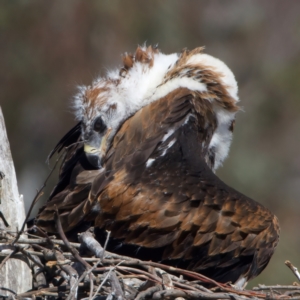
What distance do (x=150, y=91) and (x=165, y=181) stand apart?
1.01 metres

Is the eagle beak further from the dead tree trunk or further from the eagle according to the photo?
the dead tree trunk

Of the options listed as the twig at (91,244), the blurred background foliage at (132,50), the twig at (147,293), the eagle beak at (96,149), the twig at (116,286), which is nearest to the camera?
the twig at (116,286)

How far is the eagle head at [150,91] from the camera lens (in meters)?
5.35

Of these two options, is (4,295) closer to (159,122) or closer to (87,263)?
(87,263)

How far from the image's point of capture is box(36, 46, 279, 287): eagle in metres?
4.55

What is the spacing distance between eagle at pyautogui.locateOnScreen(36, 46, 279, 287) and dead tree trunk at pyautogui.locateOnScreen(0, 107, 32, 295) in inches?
13.2

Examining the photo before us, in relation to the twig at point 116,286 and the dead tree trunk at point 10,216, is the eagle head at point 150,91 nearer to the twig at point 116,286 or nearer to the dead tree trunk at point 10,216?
the dead tree trunk at point 10,216

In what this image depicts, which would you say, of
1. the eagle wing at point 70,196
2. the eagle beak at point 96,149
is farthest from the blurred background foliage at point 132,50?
the eagle wing at point 70,196

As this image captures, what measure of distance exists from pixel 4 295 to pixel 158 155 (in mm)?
1383

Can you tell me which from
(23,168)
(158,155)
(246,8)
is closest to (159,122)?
(158,155)

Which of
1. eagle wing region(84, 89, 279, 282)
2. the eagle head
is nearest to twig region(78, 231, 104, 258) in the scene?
eagle wing region(84, 89, 279, 282)

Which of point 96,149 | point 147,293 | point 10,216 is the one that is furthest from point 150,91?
point 147,293

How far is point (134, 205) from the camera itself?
4.53 metres

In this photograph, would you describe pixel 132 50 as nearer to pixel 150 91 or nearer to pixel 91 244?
pixel 150 91
